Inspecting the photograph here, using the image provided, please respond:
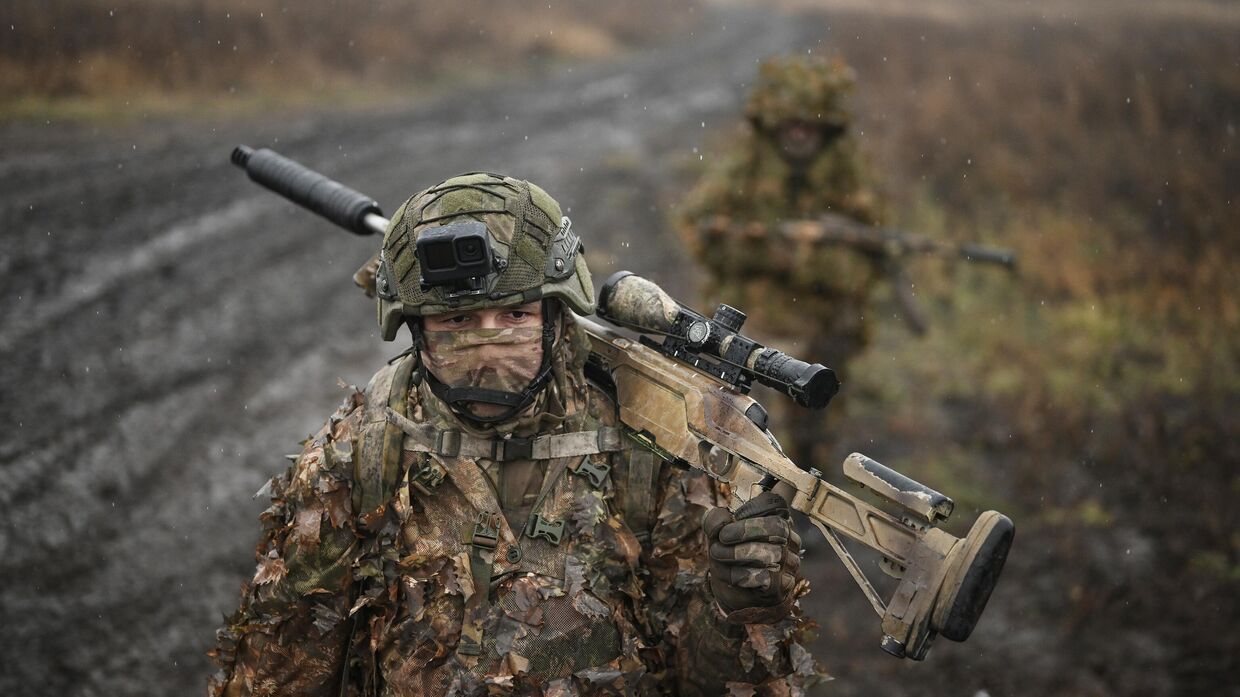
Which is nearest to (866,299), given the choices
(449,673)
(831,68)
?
(831,68)

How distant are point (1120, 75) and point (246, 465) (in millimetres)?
14634

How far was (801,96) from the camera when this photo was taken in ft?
24.8

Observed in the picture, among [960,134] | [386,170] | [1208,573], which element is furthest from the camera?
[960,134]

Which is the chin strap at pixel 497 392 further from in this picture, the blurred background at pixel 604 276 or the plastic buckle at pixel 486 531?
the blurred background at pixel 604 276

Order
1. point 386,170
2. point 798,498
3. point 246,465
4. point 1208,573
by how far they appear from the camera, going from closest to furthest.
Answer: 1. point 798,498
2. point 1208,573
3. point 246,465
4. point 386,170

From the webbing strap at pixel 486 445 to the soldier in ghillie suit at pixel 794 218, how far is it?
15.4ft

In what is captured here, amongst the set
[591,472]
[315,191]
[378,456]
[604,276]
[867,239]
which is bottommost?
[591,472]

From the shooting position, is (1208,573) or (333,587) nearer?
(333,587)

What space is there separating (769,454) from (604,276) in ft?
29.0

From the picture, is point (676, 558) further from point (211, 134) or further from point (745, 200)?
point (211, 134)

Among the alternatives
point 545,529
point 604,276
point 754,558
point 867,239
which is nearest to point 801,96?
point 867,239

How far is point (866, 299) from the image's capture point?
758 cm

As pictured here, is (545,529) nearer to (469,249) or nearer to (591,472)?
(591,472)

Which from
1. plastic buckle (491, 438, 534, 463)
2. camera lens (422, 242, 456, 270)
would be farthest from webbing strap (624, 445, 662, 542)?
camera lens (422, 242, 456, 270)
